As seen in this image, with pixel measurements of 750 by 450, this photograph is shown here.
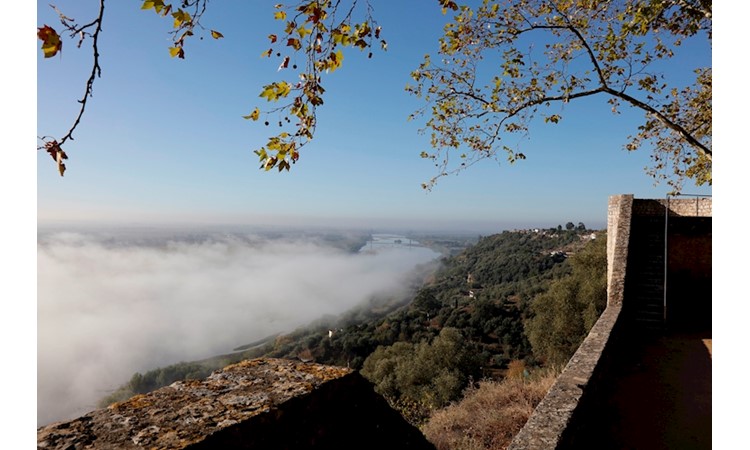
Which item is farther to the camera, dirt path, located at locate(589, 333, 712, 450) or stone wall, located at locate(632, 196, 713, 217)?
stone wall, located at locate(632, 196, 713, 217)

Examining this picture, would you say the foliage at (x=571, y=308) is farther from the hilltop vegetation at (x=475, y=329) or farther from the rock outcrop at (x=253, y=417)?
the rock outcrop at (x=253, y=417)

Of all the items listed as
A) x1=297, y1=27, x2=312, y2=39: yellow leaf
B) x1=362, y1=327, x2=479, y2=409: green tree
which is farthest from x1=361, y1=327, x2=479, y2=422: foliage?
x1=297, y1=27, x2=312, y2=39: yellow leaf

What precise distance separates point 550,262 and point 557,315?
71.0 feet

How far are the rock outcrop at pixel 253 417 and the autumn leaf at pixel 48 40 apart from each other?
1.60m

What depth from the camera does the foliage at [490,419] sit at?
6.59 metres

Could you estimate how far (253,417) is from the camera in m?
1.76

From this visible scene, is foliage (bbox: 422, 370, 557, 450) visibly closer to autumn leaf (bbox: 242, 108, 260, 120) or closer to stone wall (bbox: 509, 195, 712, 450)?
stone wall (bbox: 509, 195, 712, 450)

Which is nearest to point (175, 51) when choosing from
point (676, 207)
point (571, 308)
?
point (676, 207)

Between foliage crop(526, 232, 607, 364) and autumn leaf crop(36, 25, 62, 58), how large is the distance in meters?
18.3

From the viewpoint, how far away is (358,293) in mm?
99938

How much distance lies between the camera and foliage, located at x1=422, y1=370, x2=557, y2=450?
6.59 meters

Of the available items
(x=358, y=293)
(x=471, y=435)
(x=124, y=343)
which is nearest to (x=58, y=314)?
(x=124, y=343)

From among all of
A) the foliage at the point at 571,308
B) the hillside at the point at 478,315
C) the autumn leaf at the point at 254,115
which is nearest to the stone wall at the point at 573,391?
the autumn leaf at the point at 254,115

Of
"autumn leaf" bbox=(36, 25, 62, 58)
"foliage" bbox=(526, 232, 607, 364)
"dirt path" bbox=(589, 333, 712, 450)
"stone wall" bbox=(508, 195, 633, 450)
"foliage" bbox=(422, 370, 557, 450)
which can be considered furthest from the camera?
"foliage" bbox=(526, 232, 607, 364)
